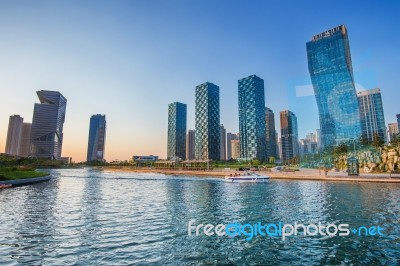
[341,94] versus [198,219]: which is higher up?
[341,94]

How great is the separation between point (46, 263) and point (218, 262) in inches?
414

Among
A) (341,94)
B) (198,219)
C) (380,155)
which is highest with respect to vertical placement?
(341,94)

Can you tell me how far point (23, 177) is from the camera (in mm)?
74250

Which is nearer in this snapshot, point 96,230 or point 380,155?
point 96,230

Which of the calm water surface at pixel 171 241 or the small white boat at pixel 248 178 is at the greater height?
the small white boat at pixel 248 178

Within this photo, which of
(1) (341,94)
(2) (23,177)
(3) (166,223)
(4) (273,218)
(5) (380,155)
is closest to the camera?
(3) (166,223)

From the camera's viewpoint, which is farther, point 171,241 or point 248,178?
point 248,178

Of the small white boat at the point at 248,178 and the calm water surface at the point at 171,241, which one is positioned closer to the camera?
the calm water surface at the point at 171,241

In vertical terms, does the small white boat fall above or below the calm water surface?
above

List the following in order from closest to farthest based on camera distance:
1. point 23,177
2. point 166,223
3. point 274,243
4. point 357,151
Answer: point 274,243, point 166,223, point 23,177, point 357,151

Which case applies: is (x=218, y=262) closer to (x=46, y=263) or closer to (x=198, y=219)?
(x=46, y=263)

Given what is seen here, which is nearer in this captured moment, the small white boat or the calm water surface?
the calm water surface

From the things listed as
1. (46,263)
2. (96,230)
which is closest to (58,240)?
(96,230)

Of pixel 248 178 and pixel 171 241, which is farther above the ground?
pixel 248 178
